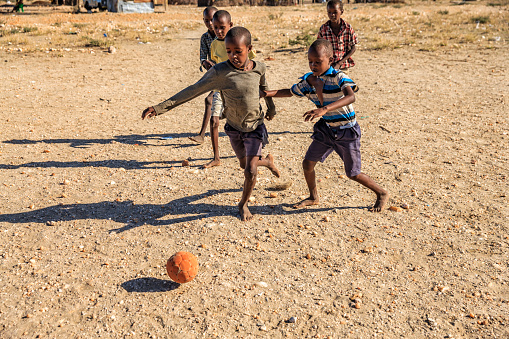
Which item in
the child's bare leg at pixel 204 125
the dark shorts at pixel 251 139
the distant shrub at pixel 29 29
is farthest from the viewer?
the distant shrub at pixel 29 29

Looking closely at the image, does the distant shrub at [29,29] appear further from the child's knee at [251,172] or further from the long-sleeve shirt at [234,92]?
the child's knee at [251,172]

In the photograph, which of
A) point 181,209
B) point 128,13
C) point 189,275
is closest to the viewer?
point 189,275

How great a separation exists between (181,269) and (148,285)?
312 mm

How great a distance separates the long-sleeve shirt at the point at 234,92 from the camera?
3881mm

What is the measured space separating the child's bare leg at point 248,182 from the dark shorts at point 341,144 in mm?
553

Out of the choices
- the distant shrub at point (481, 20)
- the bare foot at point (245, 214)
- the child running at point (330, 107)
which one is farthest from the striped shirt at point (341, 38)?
the distant shrub at point (481, 20)

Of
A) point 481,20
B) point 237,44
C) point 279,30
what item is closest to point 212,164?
point 237,44

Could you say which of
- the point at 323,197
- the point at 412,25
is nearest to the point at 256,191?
the point at 323,197

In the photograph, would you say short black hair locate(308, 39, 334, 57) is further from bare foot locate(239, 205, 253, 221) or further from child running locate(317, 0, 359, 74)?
child running locate(317, 0, 359, 74)

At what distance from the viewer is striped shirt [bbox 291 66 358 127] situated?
386 cm

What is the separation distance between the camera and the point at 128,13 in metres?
23.8

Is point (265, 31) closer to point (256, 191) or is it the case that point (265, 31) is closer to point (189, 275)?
point (256, 191)

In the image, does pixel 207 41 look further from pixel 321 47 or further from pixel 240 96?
pixel 321 47

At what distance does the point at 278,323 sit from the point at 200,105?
574cm
